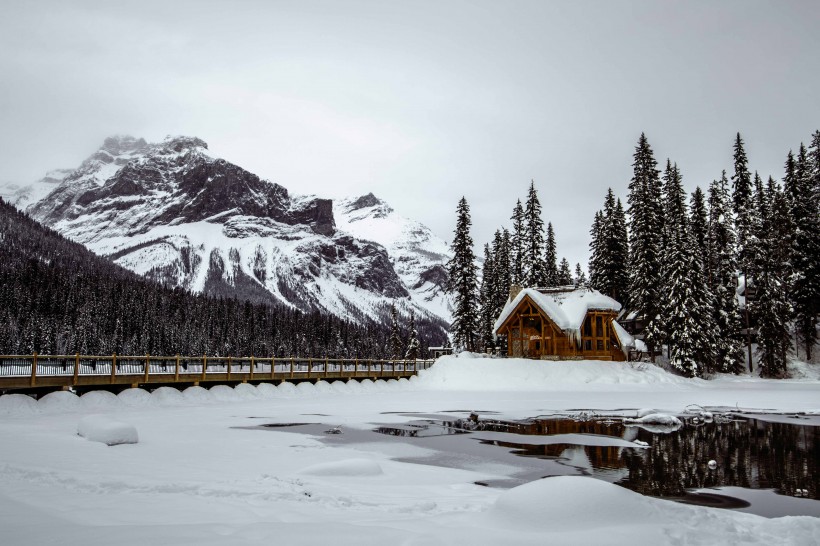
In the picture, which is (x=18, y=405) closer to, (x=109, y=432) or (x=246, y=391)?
(x=109, y=432)

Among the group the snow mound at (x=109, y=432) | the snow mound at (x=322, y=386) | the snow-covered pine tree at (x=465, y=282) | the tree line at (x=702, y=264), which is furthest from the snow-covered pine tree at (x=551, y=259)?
the snow mound at (x=109, y=432)

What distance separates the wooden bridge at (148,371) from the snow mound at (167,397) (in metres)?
0.48

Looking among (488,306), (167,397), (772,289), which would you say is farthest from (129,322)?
(772,289)

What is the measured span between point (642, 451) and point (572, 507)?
29.6ft

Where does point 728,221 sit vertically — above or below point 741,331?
above

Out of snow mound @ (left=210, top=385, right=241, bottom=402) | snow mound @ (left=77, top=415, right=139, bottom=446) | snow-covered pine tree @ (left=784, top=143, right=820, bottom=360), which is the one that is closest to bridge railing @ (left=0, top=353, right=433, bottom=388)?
snow mound @ (left=210, top=385, right=241, bottom=402)

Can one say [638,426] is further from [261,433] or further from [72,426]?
[72,426]

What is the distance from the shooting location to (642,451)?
15.2 m

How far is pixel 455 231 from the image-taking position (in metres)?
59.6

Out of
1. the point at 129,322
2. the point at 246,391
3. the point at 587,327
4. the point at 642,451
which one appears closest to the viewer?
the point at 642,451

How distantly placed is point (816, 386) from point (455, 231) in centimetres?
3318

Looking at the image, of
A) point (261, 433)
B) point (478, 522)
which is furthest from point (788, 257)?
point (478, 522)

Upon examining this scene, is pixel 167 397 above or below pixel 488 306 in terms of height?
below

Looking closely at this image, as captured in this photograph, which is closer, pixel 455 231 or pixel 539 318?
pixel 539 318
